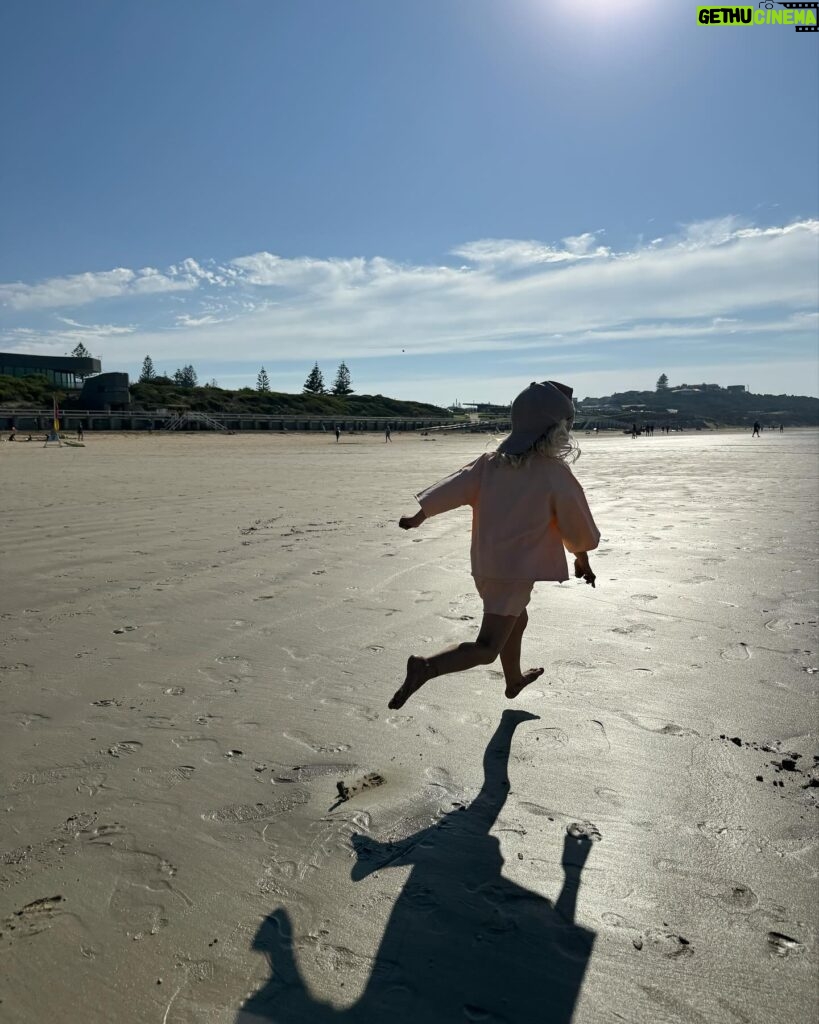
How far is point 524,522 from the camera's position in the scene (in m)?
3.07

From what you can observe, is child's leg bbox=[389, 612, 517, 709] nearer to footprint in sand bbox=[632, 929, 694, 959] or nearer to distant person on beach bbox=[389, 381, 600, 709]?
distant person on beach bbox=[389, 381, 600, 709]

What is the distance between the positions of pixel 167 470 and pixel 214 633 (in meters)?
14.9

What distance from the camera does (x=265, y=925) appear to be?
78.5 inches

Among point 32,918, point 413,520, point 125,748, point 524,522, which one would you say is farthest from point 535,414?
point 32,918

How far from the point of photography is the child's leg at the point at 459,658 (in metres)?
2.96

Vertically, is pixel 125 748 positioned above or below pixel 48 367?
below

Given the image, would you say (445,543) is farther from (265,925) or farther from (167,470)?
(167,470)

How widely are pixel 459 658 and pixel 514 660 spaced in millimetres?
536

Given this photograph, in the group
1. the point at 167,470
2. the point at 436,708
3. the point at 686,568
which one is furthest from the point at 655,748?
the point at 167,470

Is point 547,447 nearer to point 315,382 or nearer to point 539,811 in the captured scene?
point 539,811

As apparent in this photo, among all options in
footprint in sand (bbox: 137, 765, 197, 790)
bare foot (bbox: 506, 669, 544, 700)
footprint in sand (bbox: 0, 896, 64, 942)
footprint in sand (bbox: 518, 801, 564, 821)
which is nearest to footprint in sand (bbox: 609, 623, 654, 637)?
bare foot (bbox: 506, 669, 544, 700)

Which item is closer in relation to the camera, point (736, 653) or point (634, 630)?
point (736, 653)

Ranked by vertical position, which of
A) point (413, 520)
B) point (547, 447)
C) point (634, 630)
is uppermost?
point (547, 447)

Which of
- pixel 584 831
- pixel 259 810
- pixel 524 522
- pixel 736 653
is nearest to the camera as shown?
pixel 584 831
